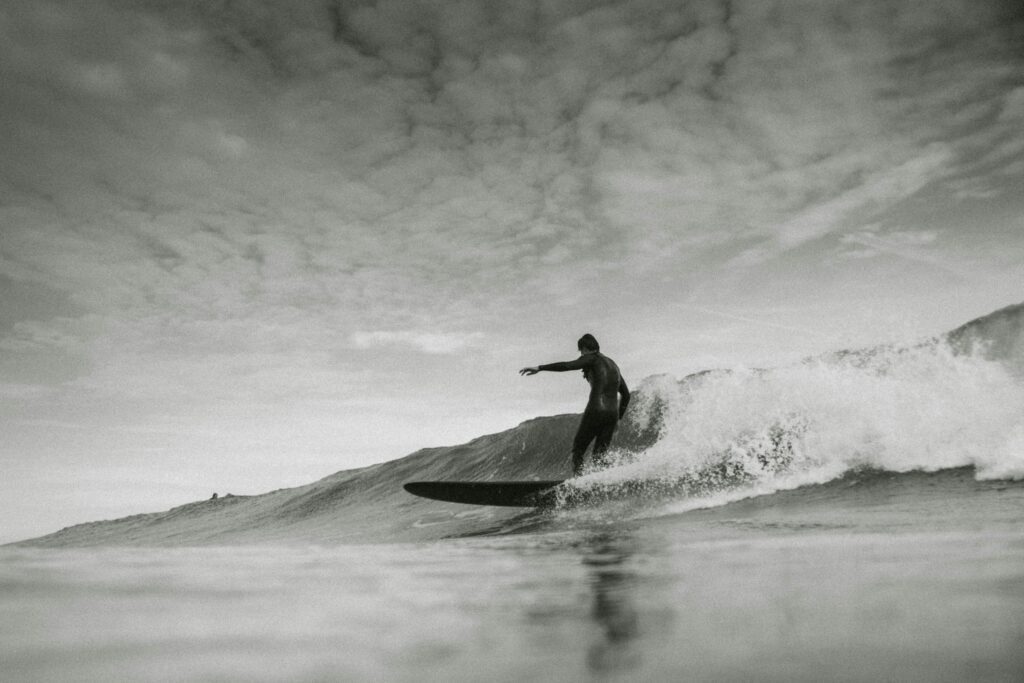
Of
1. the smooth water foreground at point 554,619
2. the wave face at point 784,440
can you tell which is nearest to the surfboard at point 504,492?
the wave face at point 784,440

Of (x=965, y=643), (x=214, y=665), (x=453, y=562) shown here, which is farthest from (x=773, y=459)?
(x=214, y=665)

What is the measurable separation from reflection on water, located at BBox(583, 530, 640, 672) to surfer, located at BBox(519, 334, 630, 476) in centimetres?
506

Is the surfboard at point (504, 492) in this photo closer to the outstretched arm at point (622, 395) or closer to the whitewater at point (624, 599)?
the whitewater at point (624, 599)

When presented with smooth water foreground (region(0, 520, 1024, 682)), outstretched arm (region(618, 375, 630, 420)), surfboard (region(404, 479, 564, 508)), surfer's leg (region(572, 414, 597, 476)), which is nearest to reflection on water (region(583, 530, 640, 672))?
smooth water foreground (region(0, 520, 1024, 682))

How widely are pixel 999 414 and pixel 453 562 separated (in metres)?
8.58

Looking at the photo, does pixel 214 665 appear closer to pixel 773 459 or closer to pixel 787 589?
pixel 787 589

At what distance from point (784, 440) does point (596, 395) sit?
133 inches

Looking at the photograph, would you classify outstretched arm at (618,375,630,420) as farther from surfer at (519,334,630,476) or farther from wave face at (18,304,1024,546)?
wave face at (18,304,1024,546)

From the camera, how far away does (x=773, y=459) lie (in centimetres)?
911

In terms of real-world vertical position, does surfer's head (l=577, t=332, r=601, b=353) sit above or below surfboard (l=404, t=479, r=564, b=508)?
above

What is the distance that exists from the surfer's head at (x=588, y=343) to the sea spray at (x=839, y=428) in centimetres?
177

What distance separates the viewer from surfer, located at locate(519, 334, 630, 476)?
8.47m

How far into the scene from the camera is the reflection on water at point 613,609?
3.76ft

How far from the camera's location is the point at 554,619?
5.13ft
